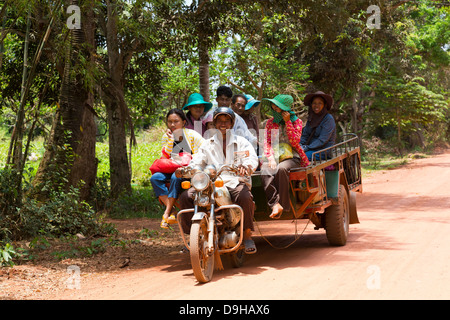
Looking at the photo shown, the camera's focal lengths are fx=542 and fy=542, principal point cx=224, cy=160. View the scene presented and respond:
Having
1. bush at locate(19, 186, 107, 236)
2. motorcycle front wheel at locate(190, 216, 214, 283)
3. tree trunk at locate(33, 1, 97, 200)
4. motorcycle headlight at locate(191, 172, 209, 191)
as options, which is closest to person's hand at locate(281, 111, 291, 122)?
motorcycle headlight at locate(191, 172, 209, 191)

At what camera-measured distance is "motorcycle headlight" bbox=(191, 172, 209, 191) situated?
19.4 ft

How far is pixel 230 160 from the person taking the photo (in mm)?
6648

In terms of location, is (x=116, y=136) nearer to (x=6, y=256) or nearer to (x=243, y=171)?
(x=6, y=256)

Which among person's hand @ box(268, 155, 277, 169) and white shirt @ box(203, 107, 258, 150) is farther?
white shirt @ box(203, 107, 258, 150)

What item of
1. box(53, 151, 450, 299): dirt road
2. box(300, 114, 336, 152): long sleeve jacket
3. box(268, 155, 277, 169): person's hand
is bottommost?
box(53, 151, 450, 299): dirt road

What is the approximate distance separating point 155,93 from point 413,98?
18.4 m

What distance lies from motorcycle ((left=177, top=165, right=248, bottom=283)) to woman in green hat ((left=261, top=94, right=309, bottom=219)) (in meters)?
0.56

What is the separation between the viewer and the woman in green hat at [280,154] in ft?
22.1

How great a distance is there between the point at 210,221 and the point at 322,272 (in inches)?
55.2

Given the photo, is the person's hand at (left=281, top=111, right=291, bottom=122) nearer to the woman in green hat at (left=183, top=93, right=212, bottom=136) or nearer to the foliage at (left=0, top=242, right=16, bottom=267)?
the woman in green hat at (left=183, top=93, right=212, bottom=136)

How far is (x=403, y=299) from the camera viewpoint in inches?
189

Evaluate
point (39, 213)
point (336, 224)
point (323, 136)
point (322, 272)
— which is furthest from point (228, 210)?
point (39, 213)
